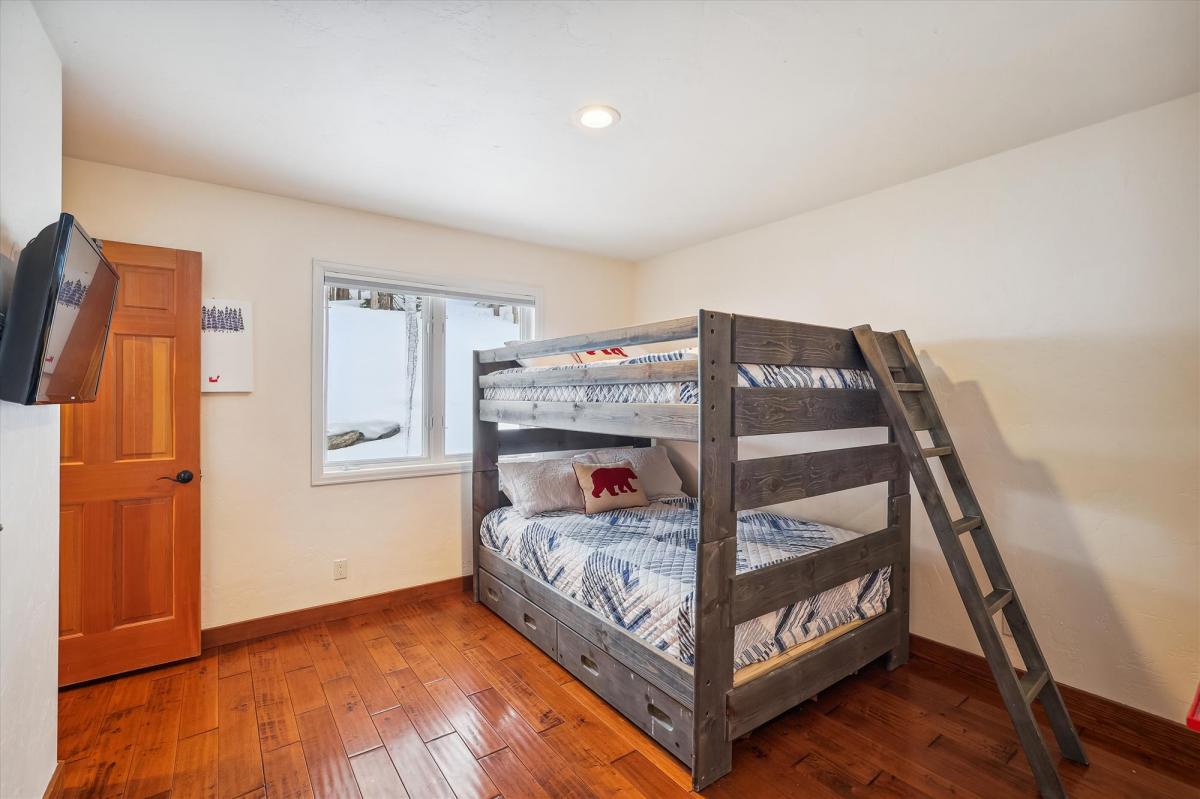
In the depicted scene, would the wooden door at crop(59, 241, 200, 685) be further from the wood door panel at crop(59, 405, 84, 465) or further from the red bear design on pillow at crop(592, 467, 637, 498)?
the red bear design on pillow at crop(592, 467, 637, 498)

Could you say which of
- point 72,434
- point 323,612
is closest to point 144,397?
point 72,434

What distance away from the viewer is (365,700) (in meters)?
2.26

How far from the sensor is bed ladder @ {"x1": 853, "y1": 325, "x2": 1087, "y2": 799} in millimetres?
1712

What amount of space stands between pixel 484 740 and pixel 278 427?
1921 millimetres

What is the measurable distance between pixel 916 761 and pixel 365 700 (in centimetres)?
215

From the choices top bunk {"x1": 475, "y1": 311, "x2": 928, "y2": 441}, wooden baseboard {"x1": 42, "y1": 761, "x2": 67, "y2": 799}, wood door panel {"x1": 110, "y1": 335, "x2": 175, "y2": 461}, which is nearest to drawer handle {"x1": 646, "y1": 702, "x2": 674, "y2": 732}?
top bunk {"x1": 475, "y1": 311, "x2": 928, "y2": 441}

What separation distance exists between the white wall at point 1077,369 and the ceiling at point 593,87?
0.68 feet

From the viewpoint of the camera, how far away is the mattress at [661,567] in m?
1.92

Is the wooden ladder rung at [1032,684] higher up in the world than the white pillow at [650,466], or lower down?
lower down

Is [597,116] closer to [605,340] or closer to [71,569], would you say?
[605,340]

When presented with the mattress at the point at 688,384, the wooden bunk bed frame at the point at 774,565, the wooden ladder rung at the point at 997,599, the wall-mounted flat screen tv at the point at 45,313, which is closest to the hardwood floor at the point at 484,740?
the wooden bunk bed frame at the point at 774,565

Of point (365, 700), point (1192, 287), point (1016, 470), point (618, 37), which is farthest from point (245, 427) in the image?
point (1192, 287)

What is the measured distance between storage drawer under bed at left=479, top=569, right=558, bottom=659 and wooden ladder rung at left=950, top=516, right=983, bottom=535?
5.69ft

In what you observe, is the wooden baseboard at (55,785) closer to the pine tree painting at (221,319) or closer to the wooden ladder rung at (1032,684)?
the pine tree painting at (221,319)
